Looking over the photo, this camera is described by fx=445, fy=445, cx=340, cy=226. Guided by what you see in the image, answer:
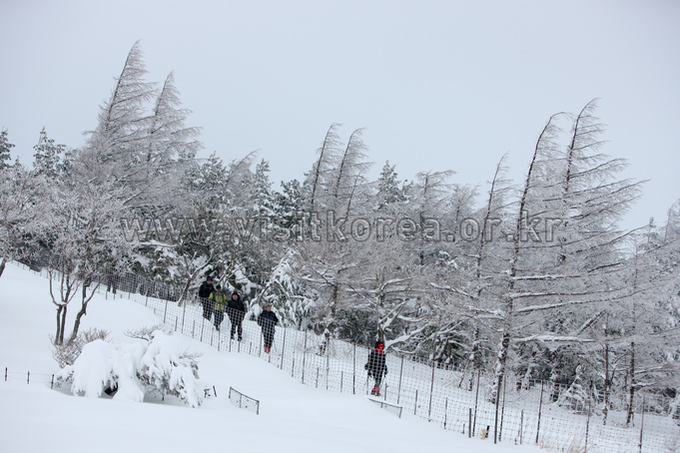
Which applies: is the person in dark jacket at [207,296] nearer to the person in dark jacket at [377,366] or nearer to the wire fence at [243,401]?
the person in dark jacket at [377,366]

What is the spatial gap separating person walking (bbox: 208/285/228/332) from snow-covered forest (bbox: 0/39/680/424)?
285 centimetres

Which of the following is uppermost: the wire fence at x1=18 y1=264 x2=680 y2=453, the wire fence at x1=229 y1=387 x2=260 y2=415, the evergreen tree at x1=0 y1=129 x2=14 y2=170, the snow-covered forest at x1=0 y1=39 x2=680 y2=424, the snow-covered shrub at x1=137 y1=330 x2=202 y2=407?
the evergreen tree at x1=0 y1=129 x2=14 y2=170

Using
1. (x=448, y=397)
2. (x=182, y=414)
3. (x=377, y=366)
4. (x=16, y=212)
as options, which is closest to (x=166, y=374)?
(x=182, y=414)

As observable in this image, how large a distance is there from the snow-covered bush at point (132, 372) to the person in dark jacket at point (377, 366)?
4990mm

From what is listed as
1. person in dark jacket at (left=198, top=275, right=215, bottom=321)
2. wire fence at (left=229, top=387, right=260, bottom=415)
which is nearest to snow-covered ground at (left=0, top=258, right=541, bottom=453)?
wire fence at (left=229, top=387, right=260, bottom=415)

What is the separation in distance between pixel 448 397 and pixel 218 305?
25.5ft

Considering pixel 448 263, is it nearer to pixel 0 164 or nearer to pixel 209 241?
pixel 209 241

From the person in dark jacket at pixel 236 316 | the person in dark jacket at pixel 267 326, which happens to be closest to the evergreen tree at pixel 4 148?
the person in dark jacket at pixel 236 316

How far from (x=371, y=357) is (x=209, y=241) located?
12696 mm

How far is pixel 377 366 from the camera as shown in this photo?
11625 millimetres

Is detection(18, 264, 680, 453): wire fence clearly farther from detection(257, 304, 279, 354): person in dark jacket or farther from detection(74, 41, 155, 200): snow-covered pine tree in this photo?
detection(74, 41, 155, 200): snow-covered pine tree

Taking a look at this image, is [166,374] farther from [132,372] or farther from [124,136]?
[124,136]

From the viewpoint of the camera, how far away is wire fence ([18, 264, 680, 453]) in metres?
10.0

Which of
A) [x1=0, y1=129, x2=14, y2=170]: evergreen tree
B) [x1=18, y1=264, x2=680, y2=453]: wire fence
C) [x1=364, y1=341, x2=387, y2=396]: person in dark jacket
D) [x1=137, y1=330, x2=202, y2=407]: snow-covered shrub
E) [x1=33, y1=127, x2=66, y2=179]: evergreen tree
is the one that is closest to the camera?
[x1=137, y1=330, x2=202, y2=407]: snow-covered shrub
